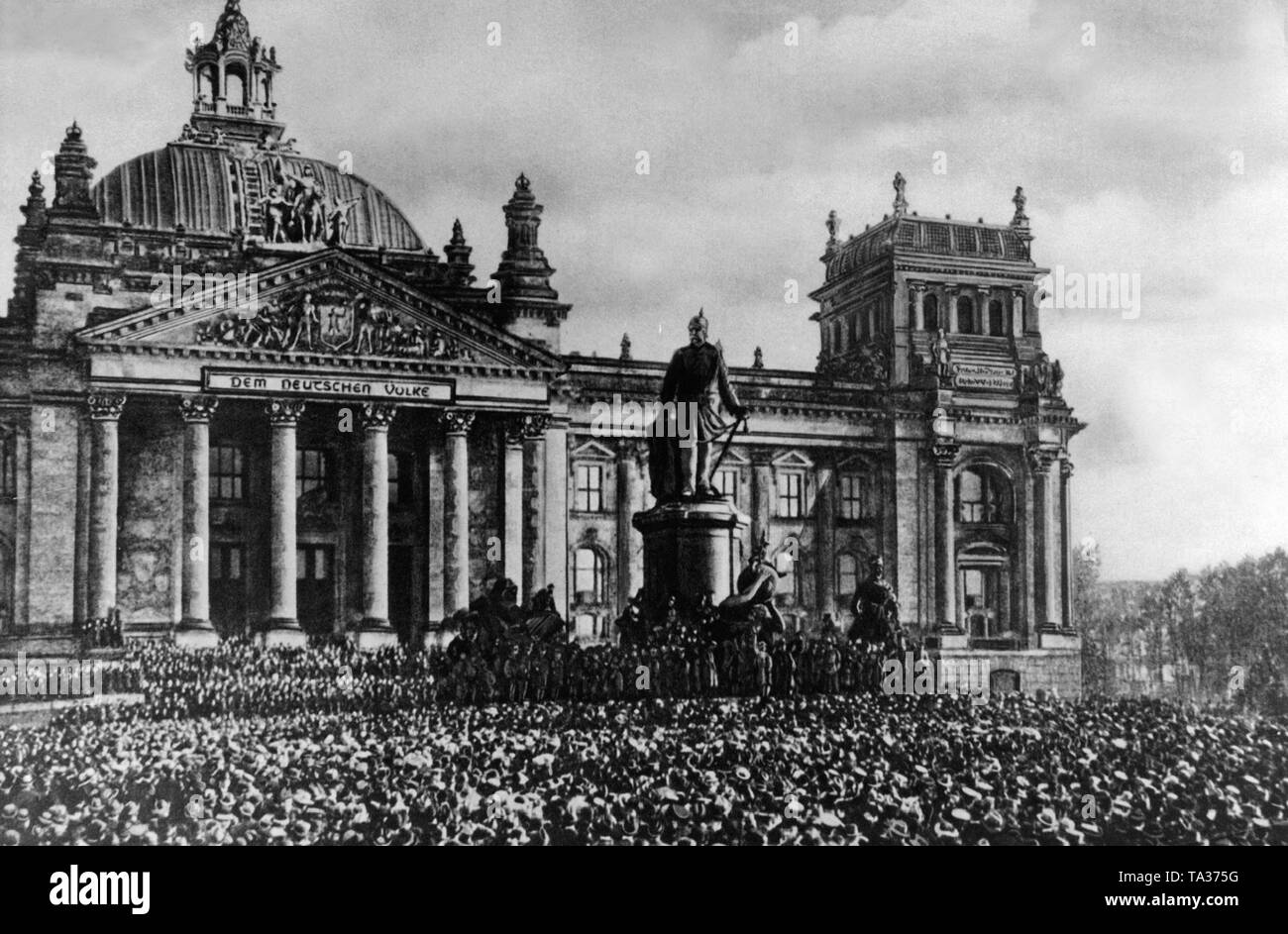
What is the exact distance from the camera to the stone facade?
727 inches

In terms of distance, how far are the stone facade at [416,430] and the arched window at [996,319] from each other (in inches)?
1.8

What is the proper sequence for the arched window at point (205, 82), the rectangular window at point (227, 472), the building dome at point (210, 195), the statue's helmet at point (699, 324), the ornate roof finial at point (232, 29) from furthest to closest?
the building dome at point (210, 195)
the rectangular window at point (227, 472)
the arched window at point (205, 82)
the statue's helmet at point (699, 324)
the ornate roof finial at point (232, 29)

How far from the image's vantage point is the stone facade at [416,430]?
18469 mm

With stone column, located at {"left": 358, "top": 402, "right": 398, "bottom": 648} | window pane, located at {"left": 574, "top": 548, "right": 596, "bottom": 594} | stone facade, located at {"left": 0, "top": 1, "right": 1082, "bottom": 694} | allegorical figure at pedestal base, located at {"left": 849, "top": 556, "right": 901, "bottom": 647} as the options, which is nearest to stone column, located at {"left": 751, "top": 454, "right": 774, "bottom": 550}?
stone facade, located at {"left": 0, "top": 1, "right": 1082, "bottom": 694}

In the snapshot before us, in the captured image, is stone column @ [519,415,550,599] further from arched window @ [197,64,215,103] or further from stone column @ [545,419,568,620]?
arched window @ [197,64,215,103]

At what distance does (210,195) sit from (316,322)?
603 cm

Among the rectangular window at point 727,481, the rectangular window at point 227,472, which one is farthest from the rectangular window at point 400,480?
the rectangular window at point 727,481

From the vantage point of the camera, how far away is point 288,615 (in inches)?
761

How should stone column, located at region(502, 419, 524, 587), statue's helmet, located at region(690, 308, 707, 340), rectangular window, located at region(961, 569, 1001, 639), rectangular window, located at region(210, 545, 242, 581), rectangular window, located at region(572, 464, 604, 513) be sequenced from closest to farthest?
1. statue's helmet, located at region(690, 308, 707, 340)
2. rectangular window, located at region(210, 545, 242, 581)
3. stone column, located at region(502, 419, 524, 587)
4. rectangular window, located at region(961, 569, 1001, 639)
5. rectangular window, located at region(572, 464, 604, 513)

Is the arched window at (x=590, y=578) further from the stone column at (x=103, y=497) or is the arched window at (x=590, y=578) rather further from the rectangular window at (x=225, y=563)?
the stone column at (x=103, y=497)

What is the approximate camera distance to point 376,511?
20.4 metres

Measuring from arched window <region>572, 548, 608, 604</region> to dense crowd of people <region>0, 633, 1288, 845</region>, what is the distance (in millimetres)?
4860

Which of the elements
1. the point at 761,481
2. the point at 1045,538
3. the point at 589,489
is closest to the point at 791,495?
the point at 761,481

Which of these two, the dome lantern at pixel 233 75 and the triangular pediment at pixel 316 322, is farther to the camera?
the triangular pediment at pixel 316 322
